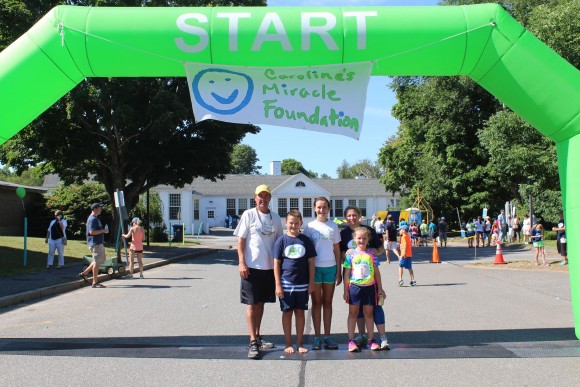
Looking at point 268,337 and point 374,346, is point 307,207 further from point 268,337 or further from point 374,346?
point 374,346

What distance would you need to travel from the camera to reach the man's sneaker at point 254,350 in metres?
6.63

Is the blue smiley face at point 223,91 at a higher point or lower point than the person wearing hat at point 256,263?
higher

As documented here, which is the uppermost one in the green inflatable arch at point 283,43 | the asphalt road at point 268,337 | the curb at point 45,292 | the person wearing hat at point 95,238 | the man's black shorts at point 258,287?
the green inflatable arch at point 283,43

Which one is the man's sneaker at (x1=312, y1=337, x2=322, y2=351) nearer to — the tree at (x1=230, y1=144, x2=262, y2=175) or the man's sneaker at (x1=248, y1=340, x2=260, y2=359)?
the man's sneaker at (x1=248, y1=340, x2=260, y2=359)

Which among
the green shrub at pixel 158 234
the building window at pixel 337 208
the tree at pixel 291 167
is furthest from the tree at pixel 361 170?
the green shrub at pixel 158 234

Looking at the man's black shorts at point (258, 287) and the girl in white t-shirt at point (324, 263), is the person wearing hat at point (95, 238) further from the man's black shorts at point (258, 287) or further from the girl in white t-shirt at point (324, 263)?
the girl in white t-shirt at point (324, 263)

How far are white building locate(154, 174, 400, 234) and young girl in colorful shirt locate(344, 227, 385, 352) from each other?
56692 millimetres

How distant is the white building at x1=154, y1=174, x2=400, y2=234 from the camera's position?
68.0 metres

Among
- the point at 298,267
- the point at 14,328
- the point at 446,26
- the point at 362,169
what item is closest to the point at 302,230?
the point at 298,267

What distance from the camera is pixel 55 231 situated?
17.2 metres

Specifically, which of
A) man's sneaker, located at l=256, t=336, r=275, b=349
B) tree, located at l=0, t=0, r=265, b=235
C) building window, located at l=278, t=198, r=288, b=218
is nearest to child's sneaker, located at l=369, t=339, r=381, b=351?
man's sneaker, located at l=256, t=336, r=275, b=349

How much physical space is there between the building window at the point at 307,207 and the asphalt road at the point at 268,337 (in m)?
53.5

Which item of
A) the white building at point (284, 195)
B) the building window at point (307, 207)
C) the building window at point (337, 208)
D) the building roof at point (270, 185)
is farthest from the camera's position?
the building window at point (337, 208)

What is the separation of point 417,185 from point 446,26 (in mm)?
41320
